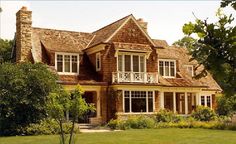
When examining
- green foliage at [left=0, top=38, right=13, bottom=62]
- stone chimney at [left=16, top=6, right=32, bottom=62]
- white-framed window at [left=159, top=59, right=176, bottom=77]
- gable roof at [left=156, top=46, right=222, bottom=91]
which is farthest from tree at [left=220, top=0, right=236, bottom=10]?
green foliage at [left=0, top=38, right=13, bottom=62]

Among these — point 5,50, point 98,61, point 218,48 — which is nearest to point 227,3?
point 218,48

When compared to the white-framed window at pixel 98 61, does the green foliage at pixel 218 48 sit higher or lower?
lower

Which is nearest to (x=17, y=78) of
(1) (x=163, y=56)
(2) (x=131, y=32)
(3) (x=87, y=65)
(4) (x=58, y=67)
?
(4) (x=58, y=67)

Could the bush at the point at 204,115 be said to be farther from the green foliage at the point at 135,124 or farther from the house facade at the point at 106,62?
the green foliage at the point at 135,124

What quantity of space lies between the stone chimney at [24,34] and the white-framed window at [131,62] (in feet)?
24.4

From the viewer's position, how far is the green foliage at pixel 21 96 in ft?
75.4

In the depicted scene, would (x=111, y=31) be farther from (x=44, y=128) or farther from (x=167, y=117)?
(x=44, y=128)

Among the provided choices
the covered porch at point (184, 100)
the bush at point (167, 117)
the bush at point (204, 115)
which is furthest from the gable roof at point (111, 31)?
the covered porch at point (184, 100)

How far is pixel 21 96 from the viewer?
23.3m

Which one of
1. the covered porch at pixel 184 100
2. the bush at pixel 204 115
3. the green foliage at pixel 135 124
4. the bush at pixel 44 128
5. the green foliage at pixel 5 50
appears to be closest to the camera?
the bush at pixel 44 128

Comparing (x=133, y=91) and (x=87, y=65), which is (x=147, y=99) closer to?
(x=133, y=91)

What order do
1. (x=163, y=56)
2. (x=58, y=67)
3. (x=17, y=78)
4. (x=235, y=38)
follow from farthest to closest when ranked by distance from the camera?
(x=163, y=56) → (x=58, y=67) → (x=17, y=78) → (x=235, y=38)

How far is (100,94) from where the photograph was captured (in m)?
32.0

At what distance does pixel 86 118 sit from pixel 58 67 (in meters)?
4.72
